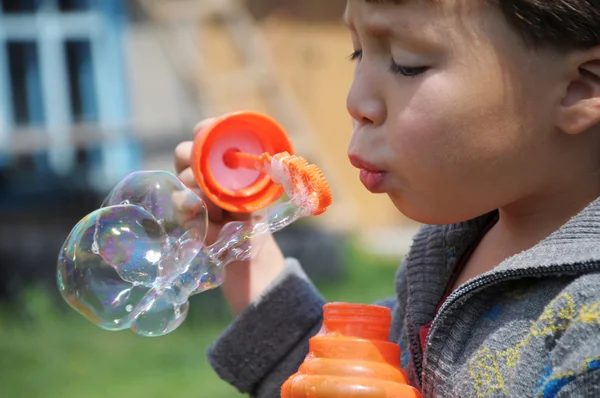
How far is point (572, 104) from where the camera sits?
3.17 feet

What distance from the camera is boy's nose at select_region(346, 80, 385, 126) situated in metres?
0.99

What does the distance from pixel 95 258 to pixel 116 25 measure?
3.68 metres

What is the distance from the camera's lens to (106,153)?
4.67 metres

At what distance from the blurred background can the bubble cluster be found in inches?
60.8

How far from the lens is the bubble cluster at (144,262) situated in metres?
1.17

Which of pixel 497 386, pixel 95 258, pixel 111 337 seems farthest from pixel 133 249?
pixel 111 337

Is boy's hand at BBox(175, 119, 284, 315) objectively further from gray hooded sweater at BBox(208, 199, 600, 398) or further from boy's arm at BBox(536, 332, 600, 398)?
boy's arm at BBox(536, 332, 600, 398)

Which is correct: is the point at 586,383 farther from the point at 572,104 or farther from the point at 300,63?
the point at 300,63

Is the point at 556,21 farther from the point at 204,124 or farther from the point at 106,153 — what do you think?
the point at 106,153

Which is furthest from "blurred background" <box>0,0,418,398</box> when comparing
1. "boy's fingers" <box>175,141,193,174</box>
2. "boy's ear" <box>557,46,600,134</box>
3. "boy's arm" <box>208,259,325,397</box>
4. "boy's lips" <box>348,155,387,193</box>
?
"boy's ear" <box>557,46,600,134</box>

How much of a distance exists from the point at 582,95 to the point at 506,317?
255 mm

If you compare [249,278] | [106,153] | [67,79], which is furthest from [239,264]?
[67,79]

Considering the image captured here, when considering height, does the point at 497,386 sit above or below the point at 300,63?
above

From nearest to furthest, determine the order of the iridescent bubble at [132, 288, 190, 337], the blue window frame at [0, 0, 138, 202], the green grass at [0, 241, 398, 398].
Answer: the iridescent bubble at [132, 288, 190, 337]
the green grass at [0, 241, 398, 398]
the blue window frame at [0, 0, 138, 202]
